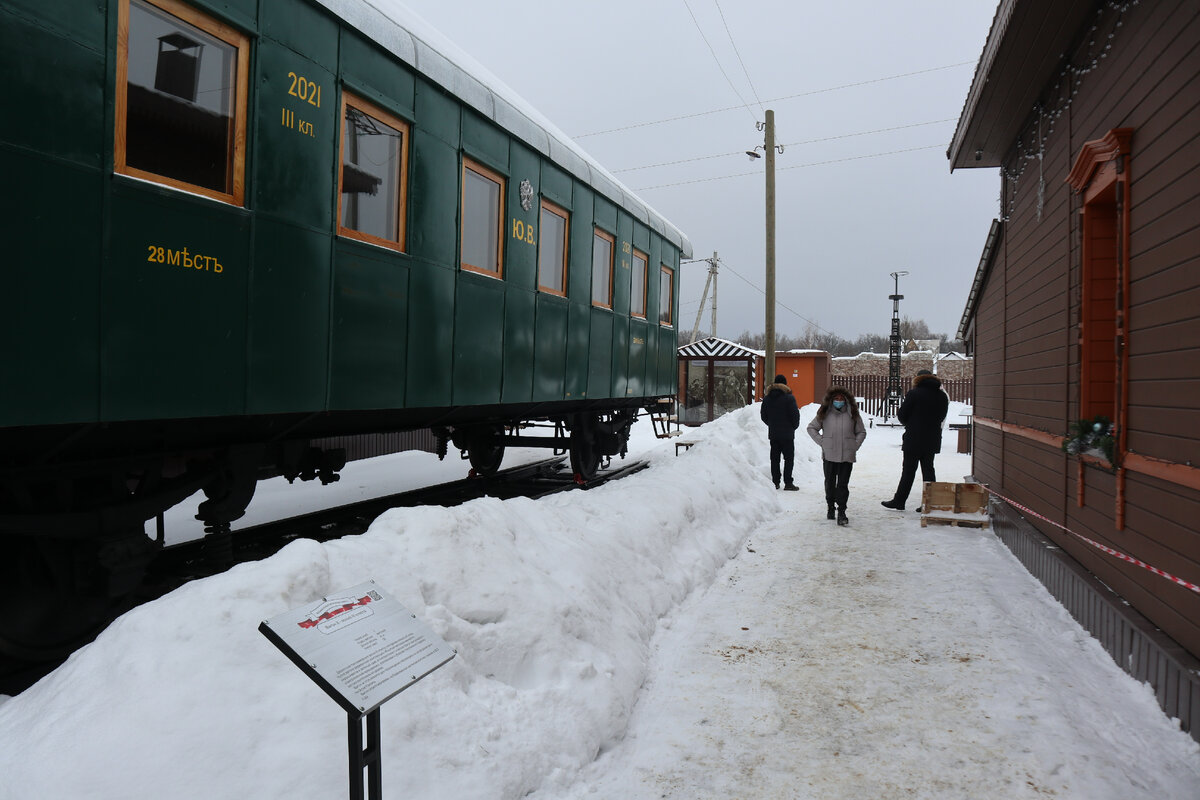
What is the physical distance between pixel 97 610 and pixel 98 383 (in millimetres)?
1275

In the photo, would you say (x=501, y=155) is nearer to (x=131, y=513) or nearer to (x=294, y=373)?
(x=294, y=373)

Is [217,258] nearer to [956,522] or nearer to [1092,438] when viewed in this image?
[1092,438]

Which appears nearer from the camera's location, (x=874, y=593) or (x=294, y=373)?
(x=294, y=373)

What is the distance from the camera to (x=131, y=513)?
366 cm

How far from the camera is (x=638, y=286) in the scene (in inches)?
387

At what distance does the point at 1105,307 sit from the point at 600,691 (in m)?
4.19

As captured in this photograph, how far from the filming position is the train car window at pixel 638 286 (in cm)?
960

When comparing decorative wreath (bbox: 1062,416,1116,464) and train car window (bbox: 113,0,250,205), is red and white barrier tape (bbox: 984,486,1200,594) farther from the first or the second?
train car window (bbox: 113,0,250,205)

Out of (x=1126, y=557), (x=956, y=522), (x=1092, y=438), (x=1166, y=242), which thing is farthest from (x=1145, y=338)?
(x=956, y=522)

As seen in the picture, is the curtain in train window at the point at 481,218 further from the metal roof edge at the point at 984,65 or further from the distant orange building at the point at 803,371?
the distant orange building at the point at 803,371

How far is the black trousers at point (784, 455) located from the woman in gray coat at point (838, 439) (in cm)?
208

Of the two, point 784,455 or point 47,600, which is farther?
point 784,455

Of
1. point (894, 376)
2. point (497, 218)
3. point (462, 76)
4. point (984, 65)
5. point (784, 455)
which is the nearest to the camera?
point (462, 76)

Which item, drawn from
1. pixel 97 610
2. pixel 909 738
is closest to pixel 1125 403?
pixel 909 738
